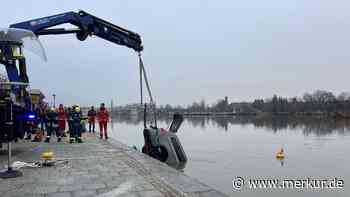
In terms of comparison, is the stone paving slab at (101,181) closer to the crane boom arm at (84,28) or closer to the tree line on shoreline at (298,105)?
the crane boom arm at (84,28)

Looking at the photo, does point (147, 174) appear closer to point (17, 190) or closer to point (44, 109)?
point (17, 190)

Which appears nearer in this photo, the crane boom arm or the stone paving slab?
the stone paving slab

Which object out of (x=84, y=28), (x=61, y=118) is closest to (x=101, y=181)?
(x=84, y=28)

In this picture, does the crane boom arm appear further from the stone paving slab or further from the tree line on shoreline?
the tree line on shoreline

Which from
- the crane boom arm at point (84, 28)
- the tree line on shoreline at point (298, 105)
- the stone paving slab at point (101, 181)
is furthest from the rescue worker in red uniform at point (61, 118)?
the tree line on shoreline at point (298, 105)

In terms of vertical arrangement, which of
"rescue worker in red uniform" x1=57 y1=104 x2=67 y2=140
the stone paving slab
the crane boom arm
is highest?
the crane boom arm

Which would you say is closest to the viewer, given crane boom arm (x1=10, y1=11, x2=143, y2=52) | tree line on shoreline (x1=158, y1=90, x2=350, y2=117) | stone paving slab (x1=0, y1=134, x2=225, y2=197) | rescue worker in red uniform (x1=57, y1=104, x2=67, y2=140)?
stone paving slab (x1=0, y1=134, x2=225, y2=197)

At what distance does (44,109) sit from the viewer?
1770 centimetres

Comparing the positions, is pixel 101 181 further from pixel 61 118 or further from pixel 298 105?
pixel 298 105

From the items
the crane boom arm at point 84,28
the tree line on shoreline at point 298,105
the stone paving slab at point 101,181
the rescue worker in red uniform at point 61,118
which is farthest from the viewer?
the tree line on shoreline at point 298,105

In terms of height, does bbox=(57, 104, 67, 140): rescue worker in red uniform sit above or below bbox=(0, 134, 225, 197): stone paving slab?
above

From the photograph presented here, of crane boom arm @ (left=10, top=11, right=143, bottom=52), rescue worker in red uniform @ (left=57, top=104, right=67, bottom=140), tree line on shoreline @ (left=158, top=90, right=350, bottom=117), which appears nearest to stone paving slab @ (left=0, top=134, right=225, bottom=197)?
crane boom arm @ (left=10, top=11, right=143, bottom=52)

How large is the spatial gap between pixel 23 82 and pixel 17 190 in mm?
5687

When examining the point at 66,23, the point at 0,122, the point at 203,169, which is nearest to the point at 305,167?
the point at 203,169
